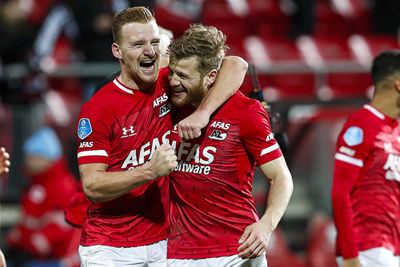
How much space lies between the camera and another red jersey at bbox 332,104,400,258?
4875 millimetres

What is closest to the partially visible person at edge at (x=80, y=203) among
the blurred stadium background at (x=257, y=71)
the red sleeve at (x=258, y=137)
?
the red sleeve at (x=258, y=137)

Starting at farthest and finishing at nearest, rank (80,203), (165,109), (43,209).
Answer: (43,209) < (80,203) < (165,109)

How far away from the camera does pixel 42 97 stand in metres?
8.57

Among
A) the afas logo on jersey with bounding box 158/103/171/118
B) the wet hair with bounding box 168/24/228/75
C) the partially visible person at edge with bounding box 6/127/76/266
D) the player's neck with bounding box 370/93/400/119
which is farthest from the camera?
the partially visible person at edge with bounding box 6/127/76/266

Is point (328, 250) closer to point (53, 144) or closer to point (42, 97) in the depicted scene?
point (53, 144)

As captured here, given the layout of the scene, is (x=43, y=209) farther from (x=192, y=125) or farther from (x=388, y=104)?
(x=192, y=125)

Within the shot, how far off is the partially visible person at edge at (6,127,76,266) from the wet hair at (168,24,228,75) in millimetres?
4057

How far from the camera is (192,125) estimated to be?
3875 millimetres

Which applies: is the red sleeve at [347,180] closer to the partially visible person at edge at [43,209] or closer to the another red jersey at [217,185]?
the another red jersey at [217,185]

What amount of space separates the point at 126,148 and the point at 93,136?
21 centimetres

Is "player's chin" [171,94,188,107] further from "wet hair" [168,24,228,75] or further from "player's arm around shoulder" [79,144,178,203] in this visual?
"player's arm around shoulder" [79,144,178,203]

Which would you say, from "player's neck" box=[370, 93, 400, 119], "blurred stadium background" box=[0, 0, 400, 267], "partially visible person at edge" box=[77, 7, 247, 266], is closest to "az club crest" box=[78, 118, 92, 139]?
"partially visible person at edge" box=[77, 7, 247, 266]

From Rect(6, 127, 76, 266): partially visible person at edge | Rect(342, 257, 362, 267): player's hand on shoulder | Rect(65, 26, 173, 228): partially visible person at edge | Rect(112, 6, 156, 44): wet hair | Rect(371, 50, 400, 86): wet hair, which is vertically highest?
Rect(112, 6, 156, 44): wet hair

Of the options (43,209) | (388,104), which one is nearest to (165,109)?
(388,104)
